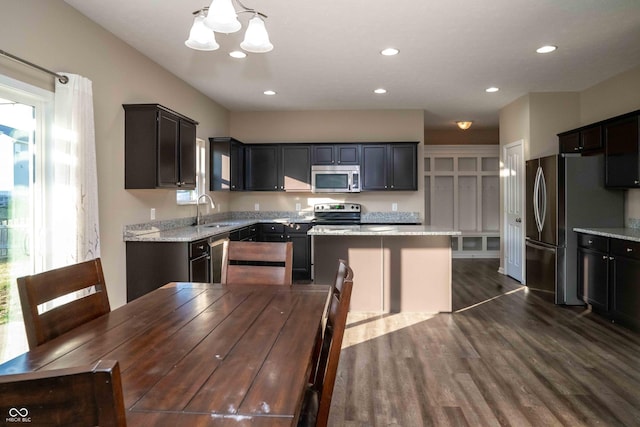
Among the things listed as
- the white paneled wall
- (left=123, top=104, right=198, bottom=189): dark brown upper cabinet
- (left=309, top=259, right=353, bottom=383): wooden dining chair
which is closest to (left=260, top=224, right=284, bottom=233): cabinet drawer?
(left=123, top=104, right=198, bottom=189): dark brown upper cabinet

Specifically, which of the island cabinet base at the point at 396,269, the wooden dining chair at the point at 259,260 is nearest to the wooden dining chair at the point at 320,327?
the wooden dining chair at the point at 259,260

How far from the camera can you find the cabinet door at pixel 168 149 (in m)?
3.85

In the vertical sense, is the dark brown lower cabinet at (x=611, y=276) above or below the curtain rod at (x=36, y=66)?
below

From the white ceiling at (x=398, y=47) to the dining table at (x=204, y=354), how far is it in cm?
233

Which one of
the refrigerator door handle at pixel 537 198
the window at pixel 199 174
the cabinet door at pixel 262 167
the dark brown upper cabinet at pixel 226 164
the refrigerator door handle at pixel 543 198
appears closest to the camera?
the refrigerator door handle at pixel 543 198

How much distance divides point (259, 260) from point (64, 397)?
5.73 ft

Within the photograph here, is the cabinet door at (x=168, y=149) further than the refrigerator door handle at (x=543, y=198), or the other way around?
the refrigerator door handle at (x=543, y=198)

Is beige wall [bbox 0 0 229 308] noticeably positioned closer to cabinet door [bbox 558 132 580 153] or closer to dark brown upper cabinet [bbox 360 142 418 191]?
dark brown upper cabinet [bbox 360 142 418 191]

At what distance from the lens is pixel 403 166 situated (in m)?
6.51

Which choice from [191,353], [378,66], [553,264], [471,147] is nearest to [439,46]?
[378,66]

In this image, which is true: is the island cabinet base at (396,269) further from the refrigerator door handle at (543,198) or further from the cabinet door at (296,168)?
the cabinet door at (296,168)

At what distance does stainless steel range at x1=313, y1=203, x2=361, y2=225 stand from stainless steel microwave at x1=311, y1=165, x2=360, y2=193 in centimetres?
27

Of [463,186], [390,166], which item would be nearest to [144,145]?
[390,166]

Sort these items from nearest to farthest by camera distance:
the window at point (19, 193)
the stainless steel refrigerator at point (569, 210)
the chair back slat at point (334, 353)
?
the chair back slat at point (334, 353) → the window at point (19, 193) → the stainless steel refrigerator at point (569, 210)
